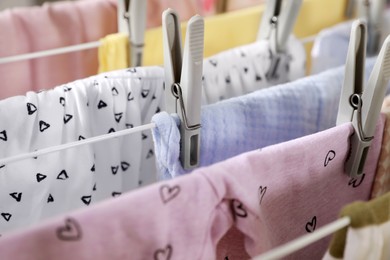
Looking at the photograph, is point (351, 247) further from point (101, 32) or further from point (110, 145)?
point (101, 32)

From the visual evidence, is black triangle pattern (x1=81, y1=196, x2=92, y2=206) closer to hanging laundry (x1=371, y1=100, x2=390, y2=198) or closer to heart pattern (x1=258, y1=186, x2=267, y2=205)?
heart pattern (x1=258, y1=186, x2=267, y2=205)

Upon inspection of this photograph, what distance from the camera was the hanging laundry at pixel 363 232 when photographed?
0.49 meters

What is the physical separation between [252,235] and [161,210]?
4.2 inches

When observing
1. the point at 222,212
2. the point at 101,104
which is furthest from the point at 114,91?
the point at 222,212

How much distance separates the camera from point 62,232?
41 cm

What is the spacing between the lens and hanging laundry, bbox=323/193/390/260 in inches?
19.5

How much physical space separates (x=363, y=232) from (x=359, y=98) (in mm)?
171

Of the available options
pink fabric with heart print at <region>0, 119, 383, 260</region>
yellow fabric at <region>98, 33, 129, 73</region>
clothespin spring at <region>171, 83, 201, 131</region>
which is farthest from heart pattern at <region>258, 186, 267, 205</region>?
yellow fabric at <region>98, 33, 129, 73</region>

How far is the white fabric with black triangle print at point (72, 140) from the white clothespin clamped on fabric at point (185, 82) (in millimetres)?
88

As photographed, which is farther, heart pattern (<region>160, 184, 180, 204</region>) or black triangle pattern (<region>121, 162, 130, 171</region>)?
black triangle pattern (<region>121, 162, 130, 171</region>)

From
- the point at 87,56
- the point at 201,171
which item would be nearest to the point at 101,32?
the point at 87,56

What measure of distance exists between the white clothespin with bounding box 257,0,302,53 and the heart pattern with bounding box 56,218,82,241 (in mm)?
498

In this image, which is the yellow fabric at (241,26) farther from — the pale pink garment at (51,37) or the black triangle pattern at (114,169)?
the black triangle pattern at (114,169)

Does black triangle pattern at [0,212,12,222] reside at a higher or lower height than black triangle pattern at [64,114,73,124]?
lower
